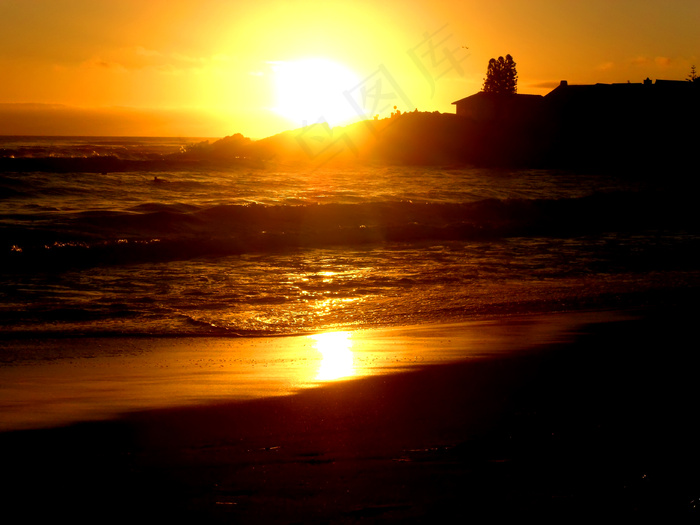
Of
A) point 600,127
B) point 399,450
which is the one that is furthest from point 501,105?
point 399,450

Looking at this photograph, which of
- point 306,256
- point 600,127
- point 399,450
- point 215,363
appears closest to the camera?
point 399,450

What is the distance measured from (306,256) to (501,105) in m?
60.4

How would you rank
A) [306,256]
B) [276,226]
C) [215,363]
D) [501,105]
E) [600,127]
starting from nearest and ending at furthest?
[215,363] < [306,256] < [276,226] < [600,127] < [501,105]

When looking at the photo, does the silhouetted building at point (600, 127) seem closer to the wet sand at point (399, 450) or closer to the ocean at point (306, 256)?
the ocean at point (306, 256)

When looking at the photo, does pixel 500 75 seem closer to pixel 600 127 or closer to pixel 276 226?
pixel 600 127

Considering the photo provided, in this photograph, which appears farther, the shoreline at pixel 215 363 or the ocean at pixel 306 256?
the ocean at pixel 306 256

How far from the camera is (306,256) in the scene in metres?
16.4

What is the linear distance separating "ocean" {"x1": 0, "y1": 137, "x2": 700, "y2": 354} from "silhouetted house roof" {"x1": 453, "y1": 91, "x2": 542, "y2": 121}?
38.8m

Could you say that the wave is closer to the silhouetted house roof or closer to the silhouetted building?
the silhouetted building

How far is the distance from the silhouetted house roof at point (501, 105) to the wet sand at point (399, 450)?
223ft

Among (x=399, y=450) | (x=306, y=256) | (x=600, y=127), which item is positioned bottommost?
(x=306, y=256)

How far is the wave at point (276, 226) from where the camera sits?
1658 centimetres

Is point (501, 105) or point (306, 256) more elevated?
point (501, 105)

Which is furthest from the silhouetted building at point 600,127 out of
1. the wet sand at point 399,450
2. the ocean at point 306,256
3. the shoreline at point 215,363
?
the wet sand at point 399,450
